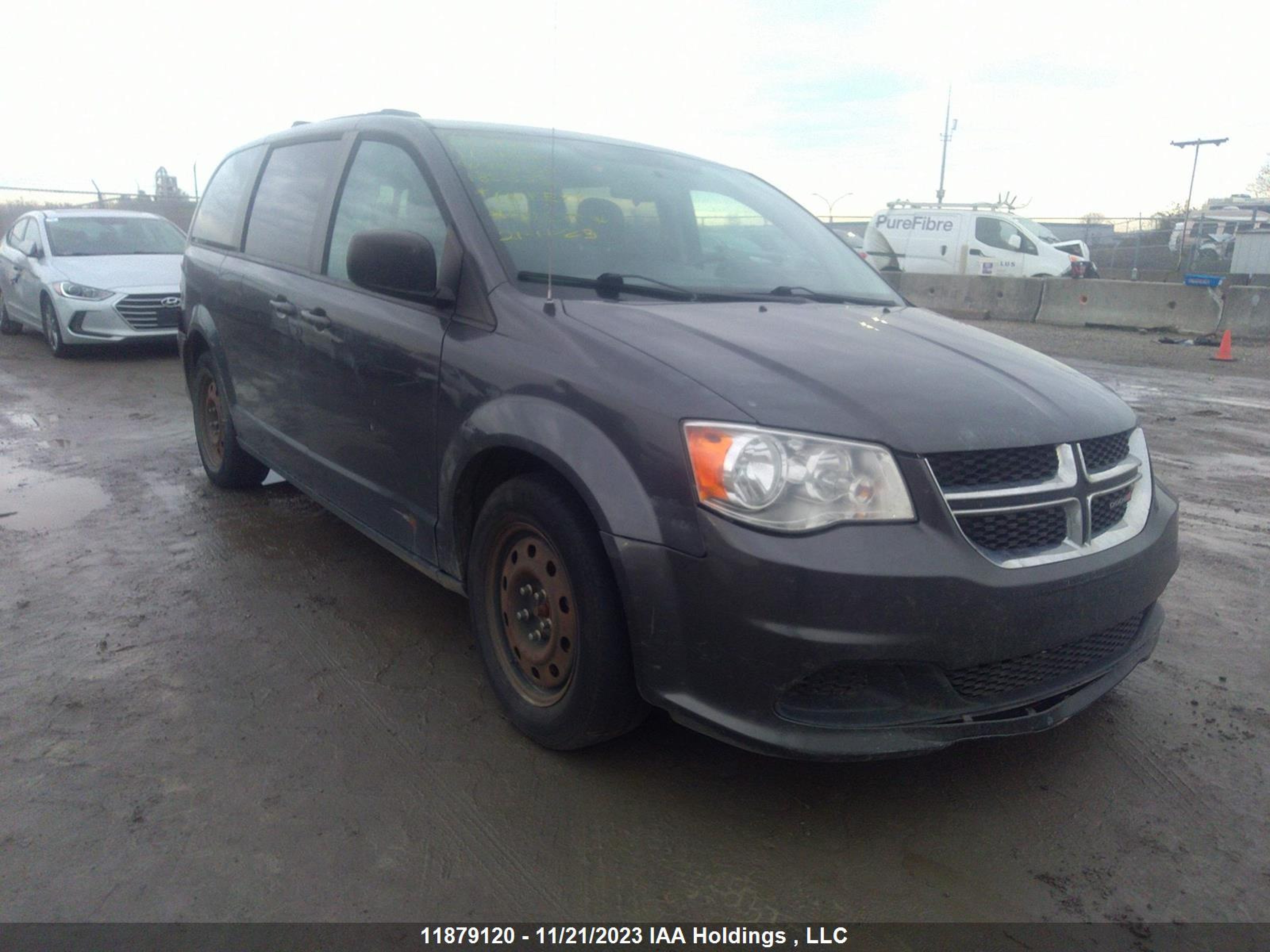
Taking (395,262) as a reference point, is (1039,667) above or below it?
below

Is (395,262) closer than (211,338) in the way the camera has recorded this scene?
Yes

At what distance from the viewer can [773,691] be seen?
2.40 meters

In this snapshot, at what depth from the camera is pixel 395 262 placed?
10.4 ft

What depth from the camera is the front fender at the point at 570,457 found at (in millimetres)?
2490

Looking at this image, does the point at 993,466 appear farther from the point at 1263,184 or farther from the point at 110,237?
the point at 1263,184

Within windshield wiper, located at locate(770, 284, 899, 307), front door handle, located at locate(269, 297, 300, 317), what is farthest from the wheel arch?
front door handle, located at locate(269, 297, 300, 317)

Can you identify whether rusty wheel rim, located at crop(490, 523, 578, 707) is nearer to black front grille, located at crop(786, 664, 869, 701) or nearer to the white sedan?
black front grille, located at crop(786, 664, 869, 701)

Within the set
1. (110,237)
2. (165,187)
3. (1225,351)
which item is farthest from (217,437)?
(165,187)

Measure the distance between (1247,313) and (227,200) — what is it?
14.7 m

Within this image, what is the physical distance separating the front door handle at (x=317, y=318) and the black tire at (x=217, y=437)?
1.34 meters

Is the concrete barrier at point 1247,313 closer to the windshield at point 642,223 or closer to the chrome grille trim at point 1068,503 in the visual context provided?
the windshield at point 642,223

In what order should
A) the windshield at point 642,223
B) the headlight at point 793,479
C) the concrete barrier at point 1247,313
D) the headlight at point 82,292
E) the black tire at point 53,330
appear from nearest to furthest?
1. the headlight at point 793,479
2. the windshield at point 642,223
3. the headlight at point 82,292
4. the black tire at point 53,330
5. the concrete barrier at point 1247,313

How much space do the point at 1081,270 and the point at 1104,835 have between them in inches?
886

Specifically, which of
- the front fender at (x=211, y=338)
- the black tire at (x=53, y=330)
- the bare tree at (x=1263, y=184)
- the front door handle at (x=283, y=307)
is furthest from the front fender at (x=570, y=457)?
the bare tree at (x=1263, y=184)
